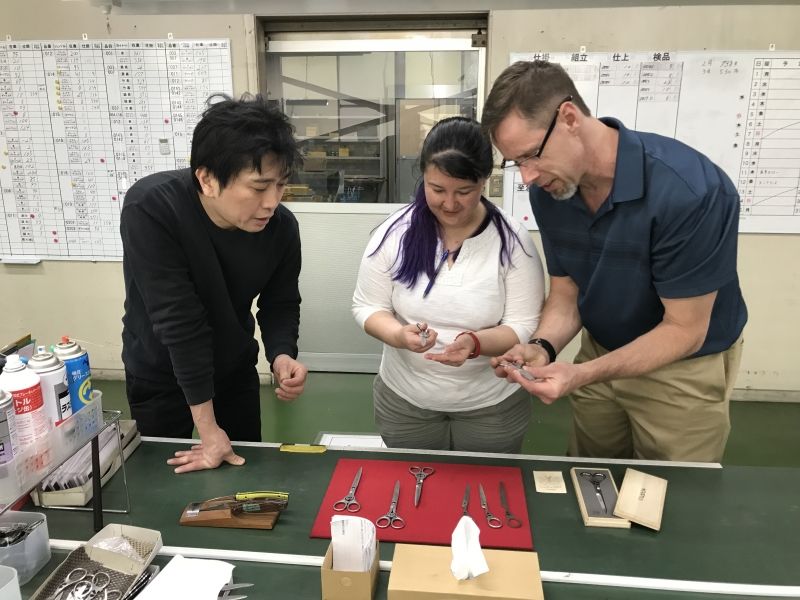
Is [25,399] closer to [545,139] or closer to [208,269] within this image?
[208,269]

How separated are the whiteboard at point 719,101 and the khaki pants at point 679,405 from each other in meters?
1.88

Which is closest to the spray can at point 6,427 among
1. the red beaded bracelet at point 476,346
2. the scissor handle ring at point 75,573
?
the scissor handle ring at point 75,573

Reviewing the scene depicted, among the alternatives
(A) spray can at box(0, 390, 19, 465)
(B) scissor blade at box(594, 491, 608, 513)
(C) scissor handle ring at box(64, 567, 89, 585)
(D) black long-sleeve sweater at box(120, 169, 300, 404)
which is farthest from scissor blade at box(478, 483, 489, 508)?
(A) spray can at box(0, 390, 19, 465)

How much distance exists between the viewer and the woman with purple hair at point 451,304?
153 cm

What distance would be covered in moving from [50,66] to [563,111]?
10.3 feet

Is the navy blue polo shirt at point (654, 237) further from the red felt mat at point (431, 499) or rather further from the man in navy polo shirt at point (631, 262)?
the red felt mat at point (431, 499)

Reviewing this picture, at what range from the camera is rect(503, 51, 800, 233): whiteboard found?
3.01 metres

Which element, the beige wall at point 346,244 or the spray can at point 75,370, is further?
the beige wall at point 346,244

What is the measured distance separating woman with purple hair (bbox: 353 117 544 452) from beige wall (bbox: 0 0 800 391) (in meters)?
1.86

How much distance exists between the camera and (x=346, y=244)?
3543 millimetres

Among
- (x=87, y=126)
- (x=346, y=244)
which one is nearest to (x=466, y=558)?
(x=346, y=244)

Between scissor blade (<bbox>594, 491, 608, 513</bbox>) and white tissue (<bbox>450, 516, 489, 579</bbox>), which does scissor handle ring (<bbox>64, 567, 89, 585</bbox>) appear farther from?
scissor blade (<bbox>594, 491, 608, 513</bbox>)

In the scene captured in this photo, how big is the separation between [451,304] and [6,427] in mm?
1020

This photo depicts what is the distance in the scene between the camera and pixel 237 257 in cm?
151
